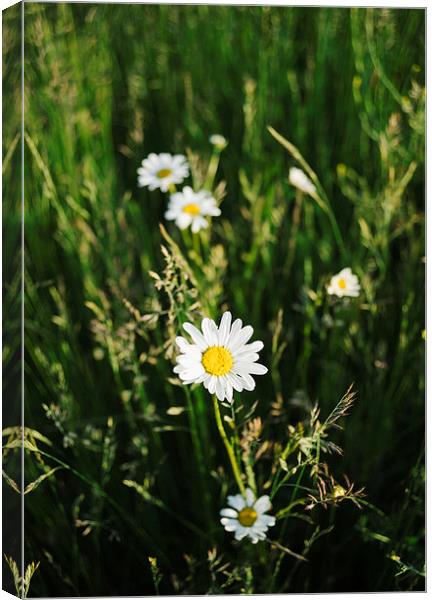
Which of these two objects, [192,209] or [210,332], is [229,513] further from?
[192,209]

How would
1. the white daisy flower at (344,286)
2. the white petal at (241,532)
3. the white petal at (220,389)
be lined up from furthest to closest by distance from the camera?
the white daisy flower at (344,286) < the white petal at (241,532) < the white petal at (220,389)

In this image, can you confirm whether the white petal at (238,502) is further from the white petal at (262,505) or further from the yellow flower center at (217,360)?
the yellow flower center at (217,360)

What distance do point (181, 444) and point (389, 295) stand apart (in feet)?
1.39

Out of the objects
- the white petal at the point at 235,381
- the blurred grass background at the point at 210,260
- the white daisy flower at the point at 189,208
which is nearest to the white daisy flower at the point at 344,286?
the blurred grass background at the point at 210,260

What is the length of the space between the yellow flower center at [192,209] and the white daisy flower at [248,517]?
0.38 metres

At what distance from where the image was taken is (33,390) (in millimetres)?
1141

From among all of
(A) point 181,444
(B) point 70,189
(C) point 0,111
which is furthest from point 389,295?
(C) point 0,111

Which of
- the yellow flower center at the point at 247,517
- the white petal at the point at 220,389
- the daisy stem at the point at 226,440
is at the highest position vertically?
the white petal at the point at 220,389

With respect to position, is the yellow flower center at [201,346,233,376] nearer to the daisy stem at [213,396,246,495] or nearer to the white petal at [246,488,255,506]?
the daisy stem at [213,396,246,495]

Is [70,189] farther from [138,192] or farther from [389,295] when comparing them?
[389,295]

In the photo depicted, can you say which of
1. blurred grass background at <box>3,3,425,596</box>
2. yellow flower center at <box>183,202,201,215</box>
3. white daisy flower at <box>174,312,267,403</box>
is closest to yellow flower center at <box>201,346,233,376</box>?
white daisy flower at <box>174,312,267,403</box>

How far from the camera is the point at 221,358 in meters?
0.80

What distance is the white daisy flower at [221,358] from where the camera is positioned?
79cm

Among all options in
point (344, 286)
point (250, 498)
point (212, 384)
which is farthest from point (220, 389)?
point (344, 286)
